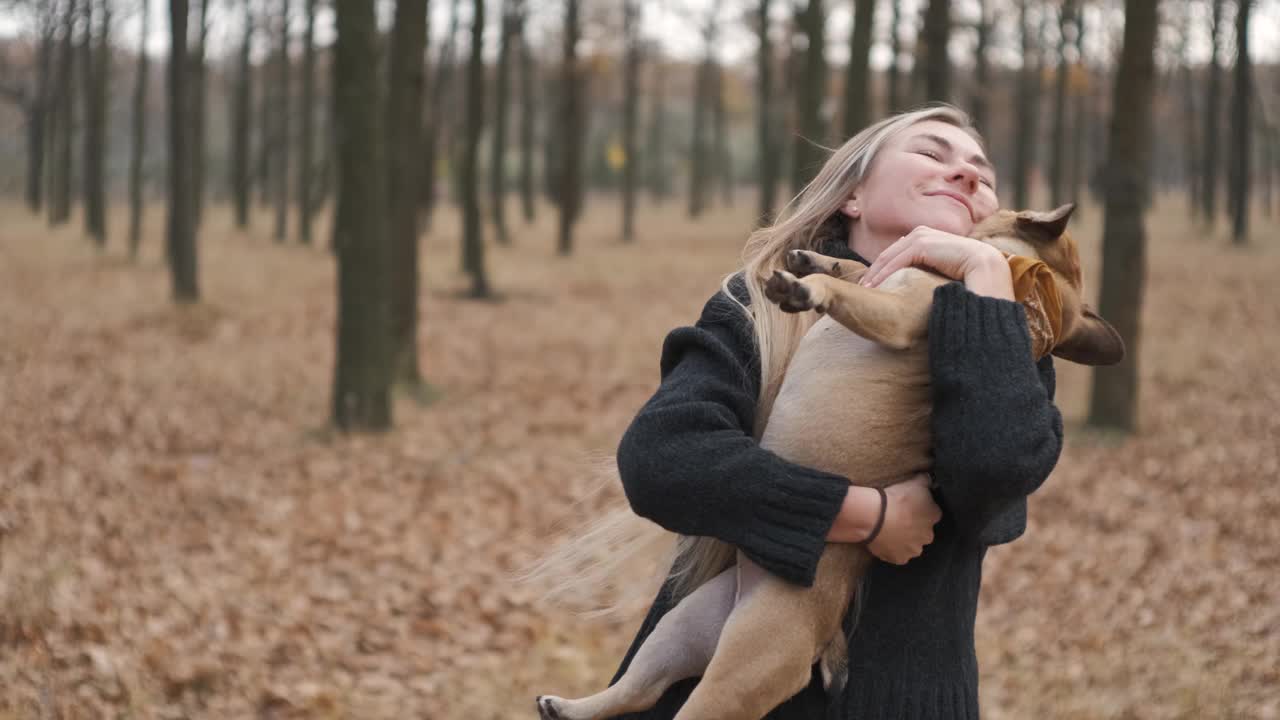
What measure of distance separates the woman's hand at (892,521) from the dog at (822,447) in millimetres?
51

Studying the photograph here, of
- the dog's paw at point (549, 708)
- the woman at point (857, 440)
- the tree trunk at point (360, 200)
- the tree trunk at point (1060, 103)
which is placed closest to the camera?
the woman at point (857, 440)

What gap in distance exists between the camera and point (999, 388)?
183cm

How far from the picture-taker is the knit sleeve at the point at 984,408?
5.92 feet

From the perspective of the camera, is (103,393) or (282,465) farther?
(103,393)

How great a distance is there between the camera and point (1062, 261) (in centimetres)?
223

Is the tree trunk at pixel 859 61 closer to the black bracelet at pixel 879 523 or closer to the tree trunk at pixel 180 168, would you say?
the tree trunk at pixel 180 168

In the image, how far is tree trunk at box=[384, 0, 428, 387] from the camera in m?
11.1

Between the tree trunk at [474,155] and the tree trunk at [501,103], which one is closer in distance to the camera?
the tree trunk at [474,155]

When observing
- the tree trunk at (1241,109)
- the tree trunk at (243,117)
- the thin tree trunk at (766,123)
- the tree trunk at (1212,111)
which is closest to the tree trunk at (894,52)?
the tree trunk at (1241,109)

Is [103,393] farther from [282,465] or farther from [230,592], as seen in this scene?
[230,592]

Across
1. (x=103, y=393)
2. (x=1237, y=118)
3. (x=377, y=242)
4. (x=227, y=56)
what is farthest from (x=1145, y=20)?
(x=227, y=56)

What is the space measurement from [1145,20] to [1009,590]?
4939 millimetres

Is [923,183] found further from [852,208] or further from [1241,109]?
[1241,109]

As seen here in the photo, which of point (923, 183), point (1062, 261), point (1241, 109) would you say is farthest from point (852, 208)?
point (1241, 109)
